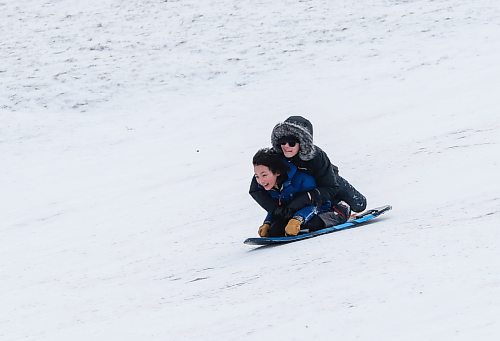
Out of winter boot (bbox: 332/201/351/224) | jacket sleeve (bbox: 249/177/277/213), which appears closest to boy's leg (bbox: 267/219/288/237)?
jacket sleeve (bbox: 249/177/277/213)

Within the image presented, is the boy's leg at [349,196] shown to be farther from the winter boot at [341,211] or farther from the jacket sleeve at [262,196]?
the jacket sleeve at [262,196]

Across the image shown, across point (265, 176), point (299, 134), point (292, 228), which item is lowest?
point (292, 228)

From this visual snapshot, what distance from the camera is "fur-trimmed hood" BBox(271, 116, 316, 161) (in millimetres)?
6617

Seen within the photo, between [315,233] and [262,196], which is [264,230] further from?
[315,233]

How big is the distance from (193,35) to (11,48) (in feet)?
12.7

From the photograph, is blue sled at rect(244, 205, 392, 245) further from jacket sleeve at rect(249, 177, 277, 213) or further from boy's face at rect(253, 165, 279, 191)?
boy's face at rect(253, 165, 279, 191)

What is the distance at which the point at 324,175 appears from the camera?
6.84 meters

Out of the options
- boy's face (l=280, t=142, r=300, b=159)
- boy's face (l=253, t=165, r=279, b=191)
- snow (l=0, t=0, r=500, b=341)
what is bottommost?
snow (l=0, t=0, r=500, b=341)

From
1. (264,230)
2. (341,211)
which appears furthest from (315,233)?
(341,211)

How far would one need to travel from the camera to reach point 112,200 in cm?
1060

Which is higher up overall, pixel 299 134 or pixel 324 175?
pixel 299 134

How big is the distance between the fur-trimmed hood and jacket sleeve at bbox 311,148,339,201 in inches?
3.7

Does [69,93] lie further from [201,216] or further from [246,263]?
[246,263]

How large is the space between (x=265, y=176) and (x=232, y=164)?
488 cm
